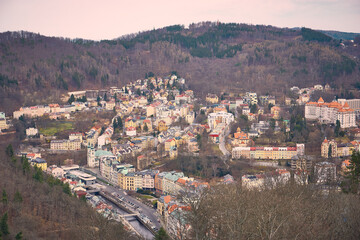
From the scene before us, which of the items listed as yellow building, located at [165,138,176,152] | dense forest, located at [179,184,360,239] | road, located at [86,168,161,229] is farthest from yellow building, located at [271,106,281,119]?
dense forest, located at [179,184,360,239]

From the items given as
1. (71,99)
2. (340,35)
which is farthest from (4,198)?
(340,35)

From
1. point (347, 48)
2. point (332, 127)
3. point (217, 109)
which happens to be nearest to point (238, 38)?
point (347, 48)

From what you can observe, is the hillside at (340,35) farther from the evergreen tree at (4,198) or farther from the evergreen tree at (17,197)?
the evergreen tree at (4,198)

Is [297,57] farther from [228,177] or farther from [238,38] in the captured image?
[228,177]

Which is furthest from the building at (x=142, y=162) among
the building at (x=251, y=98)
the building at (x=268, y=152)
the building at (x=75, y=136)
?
the building at (x=251, y=98)

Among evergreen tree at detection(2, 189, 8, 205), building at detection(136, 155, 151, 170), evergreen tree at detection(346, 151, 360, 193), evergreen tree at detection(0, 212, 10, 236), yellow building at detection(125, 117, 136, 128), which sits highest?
evergreen tree at detection(346, 151, 360, 193)

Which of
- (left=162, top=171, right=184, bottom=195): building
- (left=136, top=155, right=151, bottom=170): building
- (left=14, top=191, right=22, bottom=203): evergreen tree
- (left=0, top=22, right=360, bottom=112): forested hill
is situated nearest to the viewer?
(left=14, top=191, right=22, bottom=203): evergreen tree

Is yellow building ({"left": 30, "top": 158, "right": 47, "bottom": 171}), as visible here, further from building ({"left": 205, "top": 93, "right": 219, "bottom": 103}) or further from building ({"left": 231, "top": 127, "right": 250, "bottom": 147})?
building ({"left": 205, "top": 93, "right": 219, "bottom": 103})
